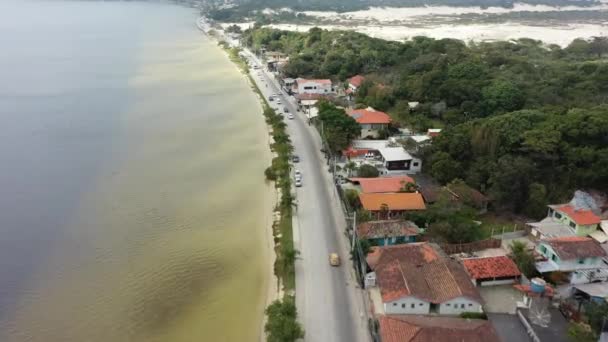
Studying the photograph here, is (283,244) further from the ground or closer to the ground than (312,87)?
closer to the ground

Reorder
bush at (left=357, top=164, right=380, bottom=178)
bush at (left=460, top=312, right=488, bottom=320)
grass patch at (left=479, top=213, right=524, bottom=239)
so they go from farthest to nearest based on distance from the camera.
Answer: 1. bush at (left=357, top=164, right=380, bottom=178)
2. grass patch at (left=479, top=213, right=524, bottom=239)
3. bush at (left=460, top=312, right=488, bottom=320)

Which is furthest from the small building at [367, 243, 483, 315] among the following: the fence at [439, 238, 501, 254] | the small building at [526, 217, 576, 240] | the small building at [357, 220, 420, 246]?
the small building at [526, 217, 576, 240]

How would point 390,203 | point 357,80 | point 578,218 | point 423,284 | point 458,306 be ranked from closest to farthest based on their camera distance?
point 458,306
point 423,284
point 578,218
point 390,203
point 357,80

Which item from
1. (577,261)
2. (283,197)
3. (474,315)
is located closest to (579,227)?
(577,261)

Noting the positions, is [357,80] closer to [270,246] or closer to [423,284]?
[270,246]

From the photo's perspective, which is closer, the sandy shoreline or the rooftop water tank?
the rooftop water tank

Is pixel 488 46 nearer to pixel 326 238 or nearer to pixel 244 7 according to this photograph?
pixel 326 238

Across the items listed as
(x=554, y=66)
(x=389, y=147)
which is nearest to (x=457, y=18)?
(x=554, y=66)

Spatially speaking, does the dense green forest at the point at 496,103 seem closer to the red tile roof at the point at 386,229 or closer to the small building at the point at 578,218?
the small building at the point at 578,218

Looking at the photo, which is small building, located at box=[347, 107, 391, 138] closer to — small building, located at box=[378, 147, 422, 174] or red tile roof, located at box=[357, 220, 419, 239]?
small building, located at box=[378, 147, 422, 174]
